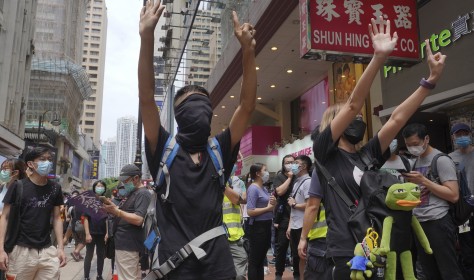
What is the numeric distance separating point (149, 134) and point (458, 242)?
4.35m

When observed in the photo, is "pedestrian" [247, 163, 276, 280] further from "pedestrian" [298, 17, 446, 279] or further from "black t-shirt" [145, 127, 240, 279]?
"black t-shirt" [145, 127, 240, 279]

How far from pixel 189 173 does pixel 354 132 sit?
132cm

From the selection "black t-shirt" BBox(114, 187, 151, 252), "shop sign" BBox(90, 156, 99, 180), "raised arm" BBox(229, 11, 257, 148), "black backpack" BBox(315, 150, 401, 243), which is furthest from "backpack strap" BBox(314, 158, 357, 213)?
"shop sign" BBox(90, 156, 99, 180)

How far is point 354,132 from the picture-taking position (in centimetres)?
296

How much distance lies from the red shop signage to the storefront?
876 millimetres

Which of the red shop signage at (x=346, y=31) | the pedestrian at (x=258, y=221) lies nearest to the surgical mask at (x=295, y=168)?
the pedestrian at (x=258, y=221)

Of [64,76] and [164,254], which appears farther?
[64,76]

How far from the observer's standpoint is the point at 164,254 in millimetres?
2180

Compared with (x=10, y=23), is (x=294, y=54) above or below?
below

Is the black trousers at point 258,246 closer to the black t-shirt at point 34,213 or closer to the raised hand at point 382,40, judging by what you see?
the black t-shirt at point 34,213

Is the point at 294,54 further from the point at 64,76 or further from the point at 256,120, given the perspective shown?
the point at 64,76

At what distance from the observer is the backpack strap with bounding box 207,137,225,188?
236 cm

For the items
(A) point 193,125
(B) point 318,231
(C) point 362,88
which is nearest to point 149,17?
(A) point 193,125

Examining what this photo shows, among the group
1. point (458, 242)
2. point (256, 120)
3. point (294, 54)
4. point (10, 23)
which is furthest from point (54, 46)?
point (458, 242)
